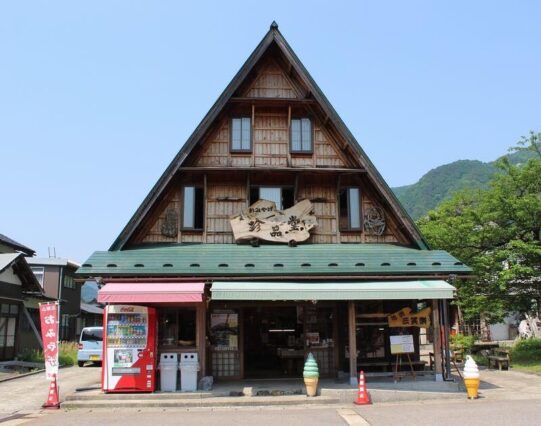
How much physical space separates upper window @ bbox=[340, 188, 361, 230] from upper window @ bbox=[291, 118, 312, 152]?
6.10 ft

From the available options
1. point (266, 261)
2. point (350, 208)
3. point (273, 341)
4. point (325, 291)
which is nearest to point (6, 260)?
point (273, 341)

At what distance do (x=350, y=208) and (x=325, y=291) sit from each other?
3689 mm

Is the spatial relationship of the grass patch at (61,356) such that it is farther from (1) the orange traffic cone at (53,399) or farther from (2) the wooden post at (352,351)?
(2) the wooden post at (352,351)

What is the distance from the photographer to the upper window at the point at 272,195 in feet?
54.8

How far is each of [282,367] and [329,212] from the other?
5424 millimetres

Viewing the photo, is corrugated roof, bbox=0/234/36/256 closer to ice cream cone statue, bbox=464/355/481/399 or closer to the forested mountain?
ice cream cone statue, bbox=464/355/481/399

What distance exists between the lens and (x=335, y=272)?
14781mm

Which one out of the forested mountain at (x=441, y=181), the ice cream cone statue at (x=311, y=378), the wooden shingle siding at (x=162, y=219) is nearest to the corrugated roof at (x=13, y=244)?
the wooden shingle siding at (x=162, y=219)

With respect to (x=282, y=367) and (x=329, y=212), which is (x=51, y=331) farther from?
(x=329, y=212)

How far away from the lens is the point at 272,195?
1677cm

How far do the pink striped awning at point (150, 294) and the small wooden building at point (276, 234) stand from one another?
0.70 metres

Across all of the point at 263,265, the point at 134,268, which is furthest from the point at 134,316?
the point at 263,265

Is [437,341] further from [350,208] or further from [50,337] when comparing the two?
[50,337]

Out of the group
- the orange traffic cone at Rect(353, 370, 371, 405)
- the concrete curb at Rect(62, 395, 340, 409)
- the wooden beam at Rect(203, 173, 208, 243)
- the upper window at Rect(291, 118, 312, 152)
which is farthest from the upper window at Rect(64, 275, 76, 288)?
the orange traffic cone at Rect(353, 370, 371, 405)
